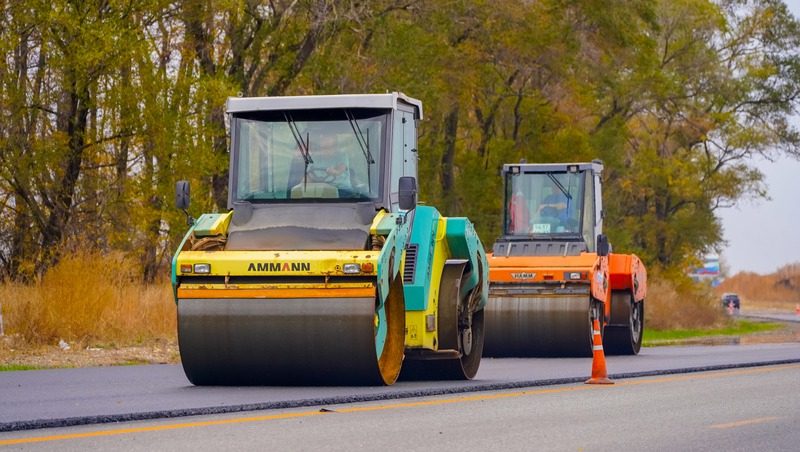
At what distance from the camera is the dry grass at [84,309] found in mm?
20906

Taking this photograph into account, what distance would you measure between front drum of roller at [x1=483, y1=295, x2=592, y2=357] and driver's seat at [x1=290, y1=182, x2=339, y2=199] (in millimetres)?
8758

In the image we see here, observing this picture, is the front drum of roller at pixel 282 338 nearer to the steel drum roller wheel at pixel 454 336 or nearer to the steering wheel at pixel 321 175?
the steering wheel at pixel 321 175

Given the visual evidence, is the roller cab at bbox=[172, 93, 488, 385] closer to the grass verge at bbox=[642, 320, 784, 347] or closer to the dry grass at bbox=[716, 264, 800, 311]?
the grass verge at bbox=[642, 320, 784, 347]

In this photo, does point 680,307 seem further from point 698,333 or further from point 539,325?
point 539,325

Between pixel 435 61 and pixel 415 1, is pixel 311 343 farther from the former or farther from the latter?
pixel 435 61

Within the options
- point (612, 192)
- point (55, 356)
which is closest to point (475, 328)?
point (55, 356)

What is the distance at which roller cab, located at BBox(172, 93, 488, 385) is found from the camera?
520 inches

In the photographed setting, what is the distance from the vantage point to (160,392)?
13.1m

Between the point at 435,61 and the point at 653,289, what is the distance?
1309cm

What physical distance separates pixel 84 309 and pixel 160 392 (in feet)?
28.5

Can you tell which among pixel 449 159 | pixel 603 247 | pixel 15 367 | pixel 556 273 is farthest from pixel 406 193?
pixel 449 159

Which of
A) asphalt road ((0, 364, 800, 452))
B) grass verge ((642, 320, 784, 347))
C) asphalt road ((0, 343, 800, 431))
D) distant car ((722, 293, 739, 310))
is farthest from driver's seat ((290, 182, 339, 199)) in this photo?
distant car ((722, 293, 739, 310))

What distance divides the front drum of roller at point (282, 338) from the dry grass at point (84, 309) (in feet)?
26.2

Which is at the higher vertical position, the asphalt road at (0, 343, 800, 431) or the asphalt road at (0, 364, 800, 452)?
the asphalt road at (0, 343, 800, 431)
